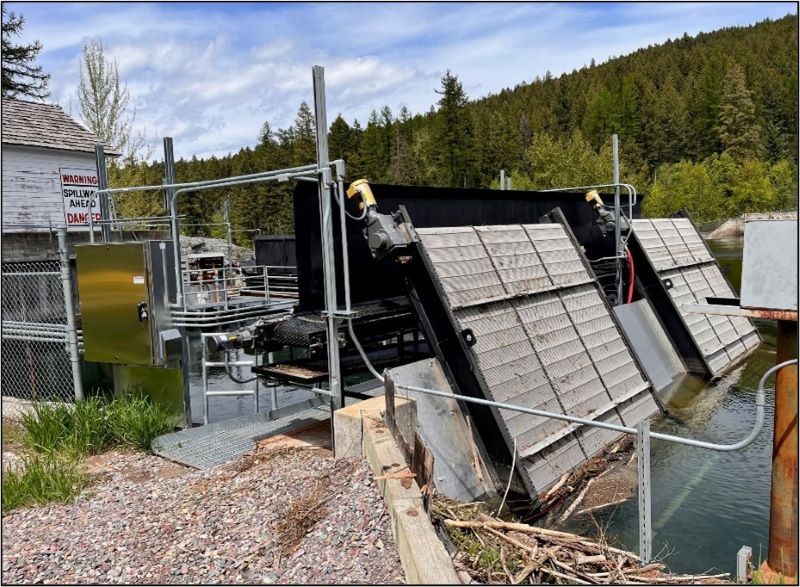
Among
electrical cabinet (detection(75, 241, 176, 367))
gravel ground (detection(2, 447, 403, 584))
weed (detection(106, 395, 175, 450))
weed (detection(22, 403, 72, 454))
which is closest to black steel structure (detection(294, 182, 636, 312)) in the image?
electrical cabinet (detection(75, 241, 176, 367))

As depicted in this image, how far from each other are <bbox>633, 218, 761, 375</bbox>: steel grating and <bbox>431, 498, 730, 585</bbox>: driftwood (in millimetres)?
7588

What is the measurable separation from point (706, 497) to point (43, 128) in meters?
22.5

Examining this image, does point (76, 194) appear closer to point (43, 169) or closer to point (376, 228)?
point (43, 169)

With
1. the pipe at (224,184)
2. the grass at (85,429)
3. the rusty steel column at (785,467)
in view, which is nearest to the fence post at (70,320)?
the grass at (85,429)

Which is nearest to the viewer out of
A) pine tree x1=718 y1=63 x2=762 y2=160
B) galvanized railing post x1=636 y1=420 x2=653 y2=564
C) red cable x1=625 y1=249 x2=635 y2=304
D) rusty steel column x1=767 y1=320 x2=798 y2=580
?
rusty steel column x1=767 y1=320 x2=798 y2=580

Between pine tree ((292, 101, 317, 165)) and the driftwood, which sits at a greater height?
pine tree ((292, 101, 317, 165))

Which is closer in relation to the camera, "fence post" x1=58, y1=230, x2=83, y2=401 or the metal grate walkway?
→ the metal grate walkway

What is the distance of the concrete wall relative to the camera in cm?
1992

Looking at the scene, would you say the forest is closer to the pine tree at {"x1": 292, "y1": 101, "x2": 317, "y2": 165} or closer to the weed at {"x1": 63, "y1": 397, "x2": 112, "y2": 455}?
the pine tree at {"x1": 292, "y1": 101, "x2": 317, "y2": 165}

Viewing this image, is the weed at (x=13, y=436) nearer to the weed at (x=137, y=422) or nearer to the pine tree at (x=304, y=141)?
the weed at (x=137, y=422)

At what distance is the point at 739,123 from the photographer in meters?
81.6

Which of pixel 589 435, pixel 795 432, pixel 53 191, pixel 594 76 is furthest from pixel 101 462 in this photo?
pixel 594 76

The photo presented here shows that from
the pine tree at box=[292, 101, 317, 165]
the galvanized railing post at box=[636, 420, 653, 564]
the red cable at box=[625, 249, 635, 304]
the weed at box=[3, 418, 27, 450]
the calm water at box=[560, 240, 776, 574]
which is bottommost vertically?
the calm water at box=[560, 240, 776, 574]

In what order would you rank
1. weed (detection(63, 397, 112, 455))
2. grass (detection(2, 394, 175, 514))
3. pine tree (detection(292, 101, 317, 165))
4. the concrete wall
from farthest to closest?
1. pine tree (detection(292, 101, 317, 165))
2. the concrete wall
3. weed (detection(63, 397, 112, 455))
4. grass (detection(2, 394, 175, 514))
